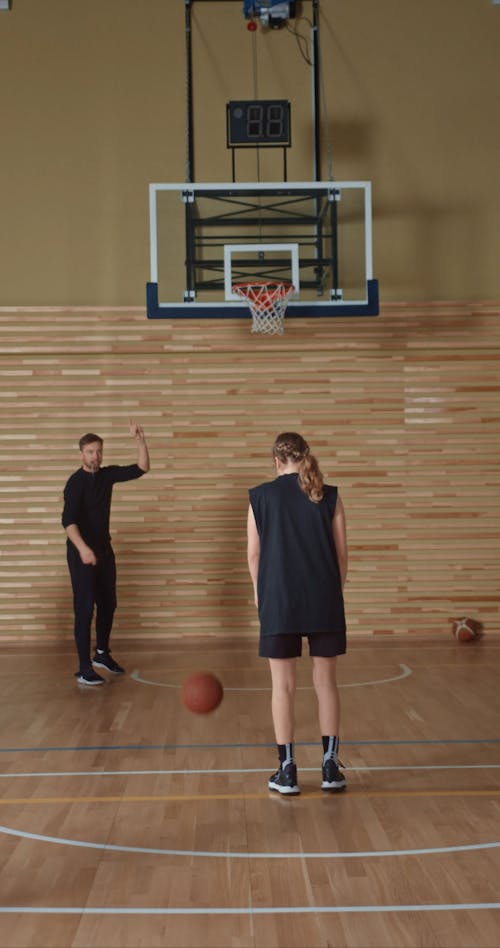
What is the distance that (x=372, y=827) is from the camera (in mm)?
4812

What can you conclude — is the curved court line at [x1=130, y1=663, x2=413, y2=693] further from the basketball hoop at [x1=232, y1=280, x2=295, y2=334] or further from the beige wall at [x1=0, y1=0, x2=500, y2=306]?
the beige wall at [x1=0, y1=0, x2=500, y2=306]

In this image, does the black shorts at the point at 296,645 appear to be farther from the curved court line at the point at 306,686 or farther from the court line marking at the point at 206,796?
the curved court line at the point at 306,686

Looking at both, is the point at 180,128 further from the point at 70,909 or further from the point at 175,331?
the point at 70,909

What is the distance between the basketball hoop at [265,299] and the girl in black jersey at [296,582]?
4.40 m

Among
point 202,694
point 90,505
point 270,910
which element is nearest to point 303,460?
point 202,694

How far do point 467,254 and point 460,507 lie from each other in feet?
8.43

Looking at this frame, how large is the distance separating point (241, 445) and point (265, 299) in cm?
183

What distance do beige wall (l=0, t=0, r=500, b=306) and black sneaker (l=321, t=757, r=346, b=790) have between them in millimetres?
6502

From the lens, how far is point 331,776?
17.6 ft

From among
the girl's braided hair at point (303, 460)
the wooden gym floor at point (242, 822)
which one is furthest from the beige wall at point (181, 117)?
the girl's braided hair at point (303, 460)

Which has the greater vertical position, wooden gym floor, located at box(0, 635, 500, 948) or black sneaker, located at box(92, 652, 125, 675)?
wooden gym floor, located at box(0, 635, 500, 948)

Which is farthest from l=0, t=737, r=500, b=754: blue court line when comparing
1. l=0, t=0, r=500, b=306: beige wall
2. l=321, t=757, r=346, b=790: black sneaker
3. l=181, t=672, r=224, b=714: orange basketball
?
l=0, t=0, r=500, b=306: beige wall

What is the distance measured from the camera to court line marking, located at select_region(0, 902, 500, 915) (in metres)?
3.84

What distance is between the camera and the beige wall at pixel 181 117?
1084 cm
